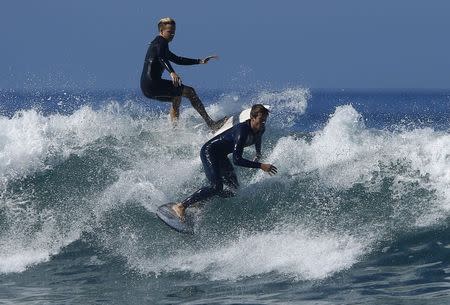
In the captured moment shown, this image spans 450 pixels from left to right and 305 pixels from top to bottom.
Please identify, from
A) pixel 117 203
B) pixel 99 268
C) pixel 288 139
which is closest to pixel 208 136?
pixel 288 139

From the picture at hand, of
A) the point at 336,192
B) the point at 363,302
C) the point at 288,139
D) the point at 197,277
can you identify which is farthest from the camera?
the point at 288,139

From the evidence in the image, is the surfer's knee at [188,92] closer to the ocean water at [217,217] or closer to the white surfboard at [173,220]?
the ocean water at [217,217]

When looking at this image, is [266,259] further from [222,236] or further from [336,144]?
[336,144]

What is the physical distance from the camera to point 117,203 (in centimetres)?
1187

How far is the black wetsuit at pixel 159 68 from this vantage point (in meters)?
12.2

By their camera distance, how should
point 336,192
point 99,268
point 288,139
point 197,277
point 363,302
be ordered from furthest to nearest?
point 288,139
point 336,192
point 99,268
point 197,277
point 363,302

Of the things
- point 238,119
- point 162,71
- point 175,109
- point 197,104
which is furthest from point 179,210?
point 175,109

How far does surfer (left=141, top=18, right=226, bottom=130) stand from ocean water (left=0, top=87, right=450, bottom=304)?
961 mm

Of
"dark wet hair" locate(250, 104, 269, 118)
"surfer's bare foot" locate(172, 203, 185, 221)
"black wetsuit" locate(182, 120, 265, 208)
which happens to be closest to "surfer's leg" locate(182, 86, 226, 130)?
"black wetsuit" locate(182, 120, 265, 208)

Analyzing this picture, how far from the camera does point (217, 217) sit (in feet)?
36.7

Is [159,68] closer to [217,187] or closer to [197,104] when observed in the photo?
Answer: [197,104]

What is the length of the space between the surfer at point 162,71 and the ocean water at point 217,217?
96 cm

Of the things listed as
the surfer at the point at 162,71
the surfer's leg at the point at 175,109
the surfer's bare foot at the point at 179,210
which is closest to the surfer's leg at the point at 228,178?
the surfer's bare foot at the point at 179,210

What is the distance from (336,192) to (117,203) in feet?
10.3
